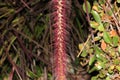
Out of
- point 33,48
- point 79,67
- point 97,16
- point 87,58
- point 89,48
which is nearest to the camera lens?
point 97,16

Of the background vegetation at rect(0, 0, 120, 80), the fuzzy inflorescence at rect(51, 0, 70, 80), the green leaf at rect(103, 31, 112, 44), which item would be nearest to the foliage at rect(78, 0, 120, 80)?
the green leaf at rect(103, 31, 112, 44)

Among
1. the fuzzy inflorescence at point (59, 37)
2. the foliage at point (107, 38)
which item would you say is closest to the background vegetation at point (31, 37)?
the foliage at point (107, 38)

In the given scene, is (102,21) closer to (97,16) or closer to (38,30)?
(97,16)

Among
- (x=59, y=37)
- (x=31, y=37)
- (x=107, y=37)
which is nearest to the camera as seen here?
(x=59, y=37)

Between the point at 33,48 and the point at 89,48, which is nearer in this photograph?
the point at 89,48

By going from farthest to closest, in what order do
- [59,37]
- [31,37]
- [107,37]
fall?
[31,37]
[107,37]
[59,37]

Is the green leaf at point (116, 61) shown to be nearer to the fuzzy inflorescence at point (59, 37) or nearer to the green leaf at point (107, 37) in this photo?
the green leaf at point (107, 37)

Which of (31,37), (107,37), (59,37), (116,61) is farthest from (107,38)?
(59,37)

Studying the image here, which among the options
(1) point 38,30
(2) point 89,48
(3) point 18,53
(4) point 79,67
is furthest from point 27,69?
(2) point 89,48

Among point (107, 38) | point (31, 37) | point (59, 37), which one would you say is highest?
point (59, 37)

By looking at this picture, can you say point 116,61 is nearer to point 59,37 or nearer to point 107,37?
point 107,37

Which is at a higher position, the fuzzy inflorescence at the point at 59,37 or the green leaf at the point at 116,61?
the fuzzy inflorescence at the point at 59,37
